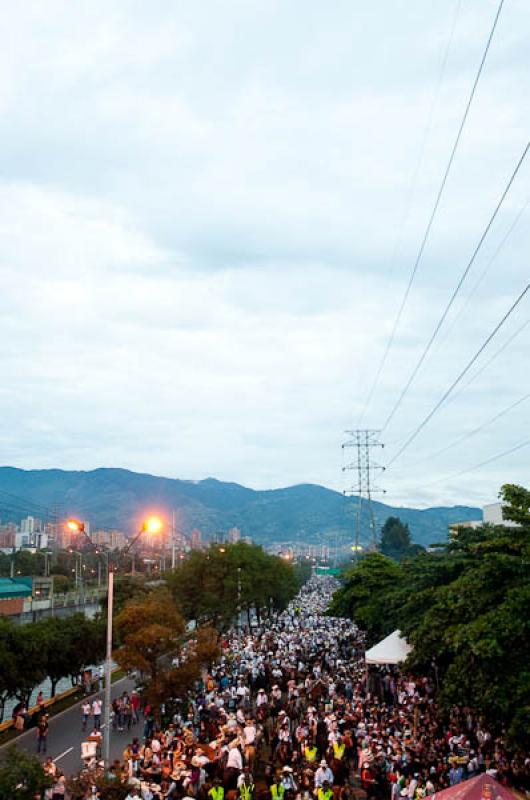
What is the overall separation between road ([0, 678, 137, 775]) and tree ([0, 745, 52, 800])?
8.99 meters

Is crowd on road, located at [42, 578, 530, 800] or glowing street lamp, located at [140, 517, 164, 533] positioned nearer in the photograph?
crowd on road, located at [42, 578, 530, 800]

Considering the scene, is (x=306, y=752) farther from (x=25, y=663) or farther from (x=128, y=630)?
(x=25, y=663)

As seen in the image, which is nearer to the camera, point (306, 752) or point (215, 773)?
point (215, 773)

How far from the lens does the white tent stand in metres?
28.6

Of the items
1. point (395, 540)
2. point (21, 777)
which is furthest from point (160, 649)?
point (395, 540)

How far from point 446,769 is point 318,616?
6197 cm

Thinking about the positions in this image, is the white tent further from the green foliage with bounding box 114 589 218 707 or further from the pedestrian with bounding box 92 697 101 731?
the pedestrian with bounding box 92 697 101 731

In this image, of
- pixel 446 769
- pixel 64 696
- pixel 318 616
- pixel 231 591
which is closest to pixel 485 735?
pixel 446 769

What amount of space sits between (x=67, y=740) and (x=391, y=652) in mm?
12610

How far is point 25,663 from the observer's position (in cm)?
3197

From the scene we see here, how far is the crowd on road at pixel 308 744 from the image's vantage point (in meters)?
18.4

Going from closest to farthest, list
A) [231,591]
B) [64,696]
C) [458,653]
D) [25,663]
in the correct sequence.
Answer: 1. [458,653]
2. [25,663]
3. [64,696]
4. [231,591]

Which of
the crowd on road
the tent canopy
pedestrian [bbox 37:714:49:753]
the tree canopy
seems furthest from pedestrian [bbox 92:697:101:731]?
the tree canopy

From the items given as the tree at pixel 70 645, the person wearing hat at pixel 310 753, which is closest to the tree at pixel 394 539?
the tree at pixel 70 645
